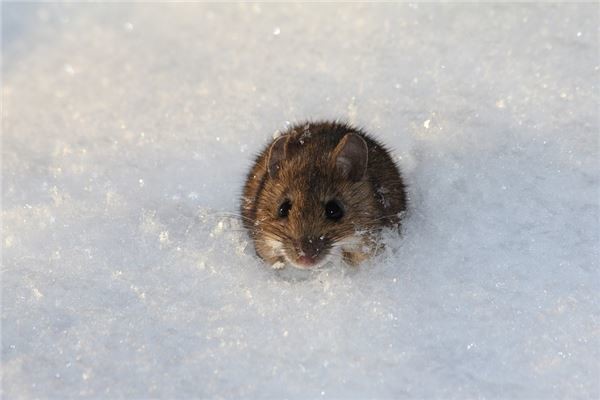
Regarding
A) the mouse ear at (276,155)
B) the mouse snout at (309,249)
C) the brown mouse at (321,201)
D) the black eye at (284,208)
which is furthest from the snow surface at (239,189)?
the mouse ear at (276,155)

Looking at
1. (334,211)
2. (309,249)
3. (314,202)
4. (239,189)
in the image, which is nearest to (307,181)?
(314,202)

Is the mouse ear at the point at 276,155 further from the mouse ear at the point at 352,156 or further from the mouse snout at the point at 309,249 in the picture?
the mouse snout at the point at 309,249

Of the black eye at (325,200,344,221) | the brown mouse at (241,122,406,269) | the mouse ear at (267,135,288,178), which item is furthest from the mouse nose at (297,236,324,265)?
the mouse ear at (267,135,288,178)

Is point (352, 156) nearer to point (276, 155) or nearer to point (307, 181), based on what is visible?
point (307, 181)

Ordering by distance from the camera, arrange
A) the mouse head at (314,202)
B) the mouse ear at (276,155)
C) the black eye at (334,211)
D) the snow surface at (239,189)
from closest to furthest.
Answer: the snow surface at (239,189)
the mouse head at (314,202)
the black eye at (334,211)
the mouse ear at (276,155)

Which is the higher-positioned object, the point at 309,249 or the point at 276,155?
the point at 276,155

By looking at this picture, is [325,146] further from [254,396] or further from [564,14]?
[564,14]

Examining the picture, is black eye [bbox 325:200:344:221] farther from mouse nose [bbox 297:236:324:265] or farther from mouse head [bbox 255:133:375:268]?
mouse nose [bbox 297:236:324:265]
